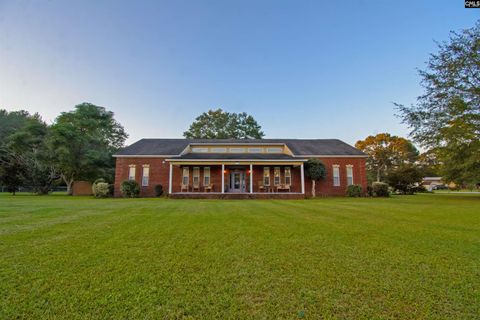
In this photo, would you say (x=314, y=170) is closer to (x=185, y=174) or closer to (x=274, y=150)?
(x=274, y=150)

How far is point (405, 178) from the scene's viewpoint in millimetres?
23297

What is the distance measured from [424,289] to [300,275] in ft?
4.39

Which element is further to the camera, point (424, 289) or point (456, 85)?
point (456, 85)

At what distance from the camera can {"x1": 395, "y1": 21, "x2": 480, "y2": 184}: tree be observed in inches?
568

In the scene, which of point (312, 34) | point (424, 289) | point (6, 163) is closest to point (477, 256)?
point (424, 289)

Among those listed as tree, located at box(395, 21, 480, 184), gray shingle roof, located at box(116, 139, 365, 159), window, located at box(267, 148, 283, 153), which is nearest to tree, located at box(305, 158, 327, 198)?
gray shingle roof, located at box(116, 139, 365, 159)

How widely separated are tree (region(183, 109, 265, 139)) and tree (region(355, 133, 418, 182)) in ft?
62.9

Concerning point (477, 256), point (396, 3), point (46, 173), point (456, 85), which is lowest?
point (477, 256)

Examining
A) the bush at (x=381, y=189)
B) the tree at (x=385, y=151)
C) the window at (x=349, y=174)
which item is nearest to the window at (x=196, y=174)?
the window at (x=349, y=174)

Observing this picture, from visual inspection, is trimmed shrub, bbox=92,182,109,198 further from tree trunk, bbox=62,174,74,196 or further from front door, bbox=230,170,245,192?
front door, bbox=230,170,245,192

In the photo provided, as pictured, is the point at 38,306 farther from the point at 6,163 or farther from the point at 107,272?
the point at 6,163

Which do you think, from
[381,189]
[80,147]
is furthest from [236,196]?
[80,147]

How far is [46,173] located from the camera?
21.6m

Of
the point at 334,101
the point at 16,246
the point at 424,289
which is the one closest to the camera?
the point at 424,289
